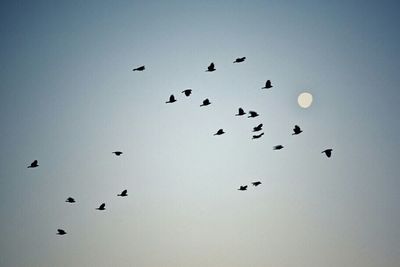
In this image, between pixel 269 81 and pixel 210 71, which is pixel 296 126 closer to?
pixel 269 81

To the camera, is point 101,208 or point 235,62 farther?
point 101,208

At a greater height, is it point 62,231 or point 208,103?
point 208,103

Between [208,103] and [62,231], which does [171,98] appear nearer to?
[208,103]

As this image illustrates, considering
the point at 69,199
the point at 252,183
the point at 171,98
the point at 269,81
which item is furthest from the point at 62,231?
the point at 269,81

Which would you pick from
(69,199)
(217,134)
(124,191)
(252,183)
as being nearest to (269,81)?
(217,134)

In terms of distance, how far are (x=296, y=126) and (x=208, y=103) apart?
832 cm

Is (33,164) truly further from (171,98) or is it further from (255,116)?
(255,116)

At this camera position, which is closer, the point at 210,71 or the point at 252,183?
the point at 210,71

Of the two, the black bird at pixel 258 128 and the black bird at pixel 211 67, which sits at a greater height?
the black bird at pixel 211 67

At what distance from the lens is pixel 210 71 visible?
4594cm

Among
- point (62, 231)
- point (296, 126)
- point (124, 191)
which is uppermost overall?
point (296, 126)

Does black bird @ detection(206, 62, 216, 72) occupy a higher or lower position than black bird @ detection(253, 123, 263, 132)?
higher

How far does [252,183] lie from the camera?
52.7 m

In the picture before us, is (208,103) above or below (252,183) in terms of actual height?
above
